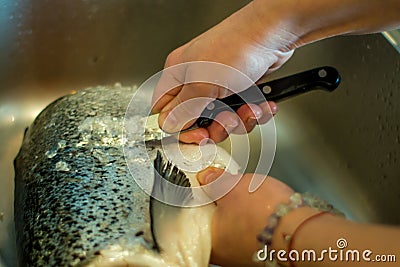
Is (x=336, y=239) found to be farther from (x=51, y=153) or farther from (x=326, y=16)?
(x=51, y=153)

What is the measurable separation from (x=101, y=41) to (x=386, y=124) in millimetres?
617

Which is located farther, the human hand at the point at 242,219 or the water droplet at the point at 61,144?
the water droplet at the point at 61,144

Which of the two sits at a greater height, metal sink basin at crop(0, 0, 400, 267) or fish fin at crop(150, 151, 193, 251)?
metal sink basin at crop(0, 0, 400, 267)

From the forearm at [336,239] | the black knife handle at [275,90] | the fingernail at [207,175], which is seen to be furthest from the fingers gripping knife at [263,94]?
the forearm at [336,239]

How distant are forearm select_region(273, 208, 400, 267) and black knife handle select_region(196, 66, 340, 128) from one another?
29cm

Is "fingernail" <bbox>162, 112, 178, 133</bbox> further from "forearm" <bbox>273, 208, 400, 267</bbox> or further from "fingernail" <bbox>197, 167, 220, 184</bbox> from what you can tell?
"forearm" <bbox>273, 208, 400, 267</bbox>

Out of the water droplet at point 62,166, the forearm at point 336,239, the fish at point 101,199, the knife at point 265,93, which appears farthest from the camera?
the knife at point 265,93

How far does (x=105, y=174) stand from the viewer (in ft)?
2.64

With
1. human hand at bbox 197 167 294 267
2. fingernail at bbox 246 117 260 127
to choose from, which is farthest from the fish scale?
fingernail at bbox 246 117 260 127

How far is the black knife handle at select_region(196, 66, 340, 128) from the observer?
92 centimetres

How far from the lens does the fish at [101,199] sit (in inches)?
27.5

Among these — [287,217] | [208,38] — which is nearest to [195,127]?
[208,38]

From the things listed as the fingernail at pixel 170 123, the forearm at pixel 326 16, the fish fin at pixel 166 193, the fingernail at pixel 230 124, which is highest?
the forearm at pixel 326 16

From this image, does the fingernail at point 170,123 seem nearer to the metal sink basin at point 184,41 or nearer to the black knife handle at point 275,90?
the black knife handle at point 275,90
